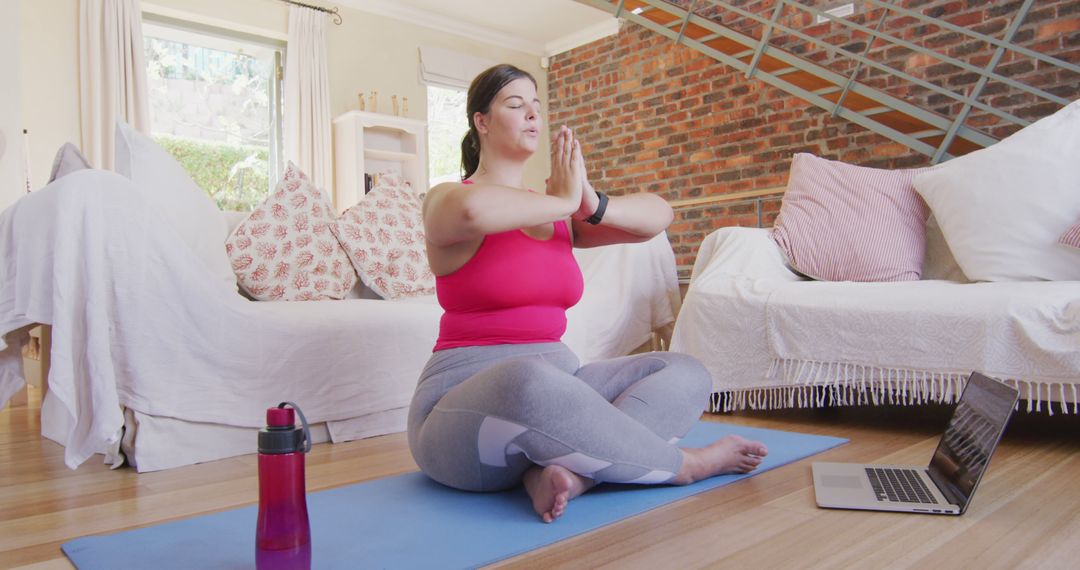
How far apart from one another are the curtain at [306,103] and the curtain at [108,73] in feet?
3.24

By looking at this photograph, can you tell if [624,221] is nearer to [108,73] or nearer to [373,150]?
[108,73]

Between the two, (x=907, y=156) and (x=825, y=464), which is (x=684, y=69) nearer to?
(x=907, y=156)

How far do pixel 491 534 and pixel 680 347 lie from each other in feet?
4.53

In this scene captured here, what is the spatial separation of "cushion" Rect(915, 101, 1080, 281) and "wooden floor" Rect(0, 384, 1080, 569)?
448mm

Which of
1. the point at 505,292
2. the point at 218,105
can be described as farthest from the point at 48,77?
the point at 505,292

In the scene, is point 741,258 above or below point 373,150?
below

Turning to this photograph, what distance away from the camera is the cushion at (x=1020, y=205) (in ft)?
6.89

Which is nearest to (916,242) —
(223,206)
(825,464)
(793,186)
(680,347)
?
(793,186)

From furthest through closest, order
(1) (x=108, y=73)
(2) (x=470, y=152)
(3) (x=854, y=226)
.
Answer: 1. (1) (x=108, y=73)
2. (3) (x=854, y=226)
3. (2) (x=470, y=152)

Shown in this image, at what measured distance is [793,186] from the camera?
9.14 ft

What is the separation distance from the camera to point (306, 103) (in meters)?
5.51

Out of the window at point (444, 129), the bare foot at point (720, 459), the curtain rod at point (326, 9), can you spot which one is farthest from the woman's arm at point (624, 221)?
the window at point (444, 129)

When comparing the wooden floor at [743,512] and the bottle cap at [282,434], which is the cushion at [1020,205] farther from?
the bottle cap at [282,434]

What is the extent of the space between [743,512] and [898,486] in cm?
33
